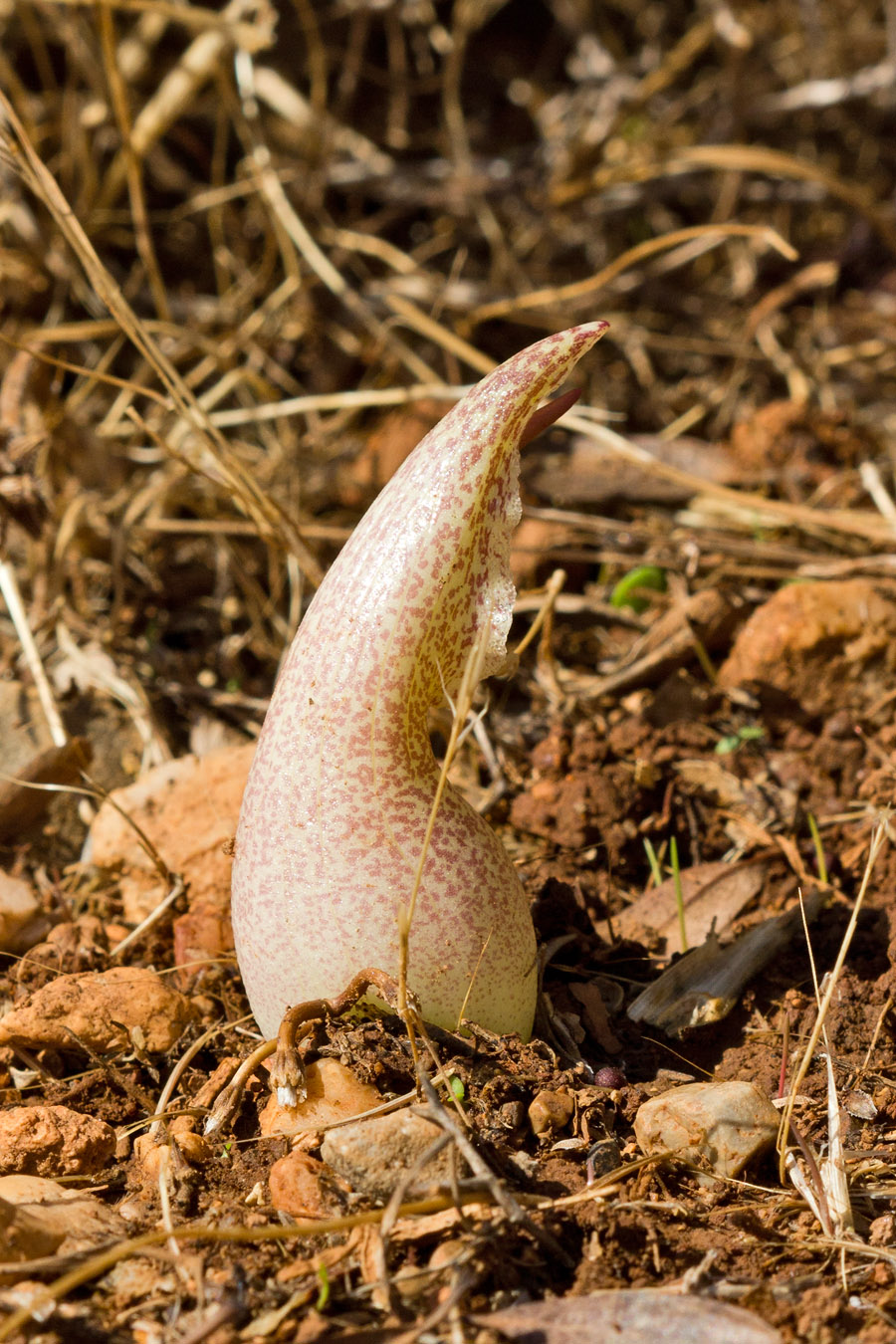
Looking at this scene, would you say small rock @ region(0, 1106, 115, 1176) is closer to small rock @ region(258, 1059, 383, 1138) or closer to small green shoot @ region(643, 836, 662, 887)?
small rock @ region(258, 1059, 383, 1138)

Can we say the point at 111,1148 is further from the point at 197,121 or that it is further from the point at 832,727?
the point at 197,121

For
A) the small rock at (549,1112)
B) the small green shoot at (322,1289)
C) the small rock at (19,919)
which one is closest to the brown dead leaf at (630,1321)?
the small green shoot at (322,1289)

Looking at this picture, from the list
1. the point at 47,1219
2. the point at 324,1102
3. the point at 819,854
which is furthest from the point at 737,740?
the point at 47,1219

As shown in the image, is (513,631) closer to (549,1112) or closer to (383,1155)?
(549,1112)

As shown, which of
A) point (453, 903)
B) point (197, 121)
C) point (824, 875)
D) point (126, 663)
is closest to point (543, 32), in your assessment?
point (197, 121)

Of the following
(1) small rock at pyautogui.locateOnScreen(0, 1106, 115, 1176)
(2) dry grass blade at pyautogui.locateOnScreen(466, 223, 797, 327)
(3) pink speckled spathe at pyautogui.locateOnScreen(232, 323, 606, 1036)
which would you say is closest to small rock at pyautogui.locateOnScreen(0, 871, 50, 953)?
(1) small rock at pyautogui.locateOnScreen(0, 1106, 115, 1176)

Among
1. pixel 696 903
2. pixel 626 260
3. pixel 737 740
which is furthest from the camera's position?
pixel 626 260
